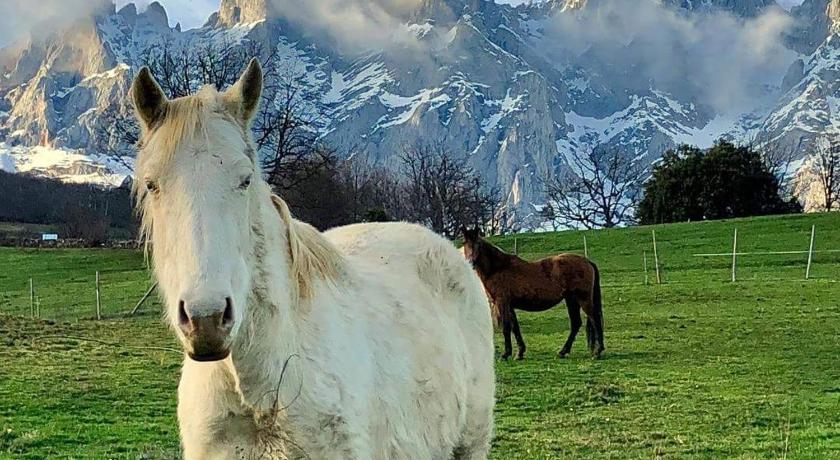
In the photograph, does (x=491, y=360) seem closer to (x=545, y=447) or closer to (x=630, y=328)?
(x=545, y=447)

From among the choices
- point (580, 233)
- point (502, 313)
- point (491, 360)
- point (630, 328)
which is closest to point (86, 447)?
point (491, 360)

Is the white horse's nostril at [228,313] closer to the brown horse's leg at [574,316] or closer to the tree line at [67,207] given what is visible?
the brown horse's leg at [574,316]

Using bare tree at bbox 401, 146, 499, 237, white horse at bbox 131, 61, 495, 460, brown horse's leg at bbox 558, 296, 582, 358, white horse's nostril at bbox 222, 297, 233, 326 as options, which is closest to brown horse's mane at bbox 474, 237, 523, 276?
brown horse's leg at bbox 558, 296, 582, 358

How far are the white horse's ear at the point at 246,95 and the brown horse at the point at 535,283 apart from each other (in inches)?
479

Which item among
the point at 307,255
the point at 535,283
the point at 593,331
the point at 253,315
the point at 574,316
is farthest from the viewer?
the point at 535,283

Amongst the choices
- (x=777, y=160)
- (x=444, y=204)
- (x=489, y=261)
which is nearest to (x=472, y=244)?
(x=489, y=261)

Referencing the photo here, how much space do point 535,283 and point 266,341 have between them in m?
12.9

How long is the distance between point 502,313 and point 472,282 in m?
10.3

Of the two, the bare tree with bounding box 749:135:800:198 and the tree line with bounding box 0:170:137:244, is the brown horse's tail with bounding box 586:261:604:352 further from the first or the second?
the bare tree with bounding box 749:135:800:198

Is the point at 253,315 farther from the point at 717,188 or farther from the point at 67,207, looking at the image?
the point at 67,207

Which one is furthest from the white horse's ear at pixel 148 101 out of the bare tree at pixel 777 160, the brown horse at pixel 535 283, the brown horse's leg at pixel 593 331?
the bare tree at pixel 777 160

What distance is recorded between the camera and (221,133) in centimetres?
283

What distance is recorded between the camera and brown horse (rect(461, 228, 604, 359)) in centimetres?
1519

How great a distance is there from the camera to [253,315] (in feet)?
9.48
